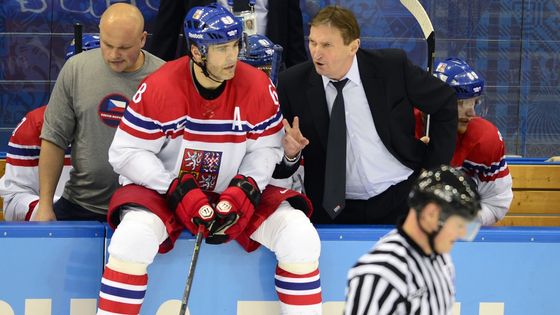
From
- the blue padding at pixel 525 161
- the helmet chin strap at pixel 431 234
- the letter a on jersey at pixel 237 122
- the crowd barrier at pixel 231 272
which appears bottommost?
the blue padding at pixel 525 161

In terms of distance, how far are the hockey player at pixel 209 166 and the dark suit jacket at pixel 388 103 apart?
251 millimetres

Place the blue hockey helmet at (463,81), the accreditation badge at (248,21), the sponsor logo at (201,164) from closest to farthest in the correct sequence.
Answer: the sponsor logo at (201,164)
the blue hockey helmet at (463,81)
the accreditation badge at (248,21)

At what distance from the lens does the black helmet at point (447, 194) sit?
2.06 meters

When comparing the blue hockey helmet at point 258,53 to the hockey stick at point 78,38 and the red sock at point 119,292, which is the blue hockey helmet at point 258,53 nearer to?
the hockey stick at point 78,38

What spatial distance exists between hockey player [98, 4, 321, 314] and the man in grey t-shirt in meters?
0.36

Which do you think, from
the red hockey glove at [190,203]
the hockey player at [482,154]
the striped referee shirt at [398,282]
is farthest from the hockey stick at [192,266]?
the hockey player at [482,154]

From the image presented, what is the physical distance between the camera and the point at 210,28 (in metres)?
3.15

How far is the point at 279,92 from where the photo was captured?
355 centimetres

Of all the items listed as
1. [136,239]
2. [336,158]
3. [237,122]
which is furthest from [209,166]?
[336,158]

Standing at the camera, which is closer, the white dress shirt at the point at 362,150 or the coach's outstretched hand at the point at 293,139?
the coach's outstretched hand at the point at 293,139

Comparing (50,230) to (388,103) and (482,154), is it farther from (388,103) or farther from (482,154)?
(482,154)

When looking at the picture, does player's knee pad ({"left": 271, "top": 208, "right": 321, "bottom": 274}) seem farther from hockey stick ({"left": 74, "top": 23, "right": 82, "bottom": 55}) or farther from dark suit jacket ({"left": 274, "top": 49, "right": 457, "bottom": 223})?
→ hockey stick ({"left": 74, "top": 23, "right": 82, "bottom": 55})

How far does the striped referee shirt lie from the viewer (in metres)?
2.02

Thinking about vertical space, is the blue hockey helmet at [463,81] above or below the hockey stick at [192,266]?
above
